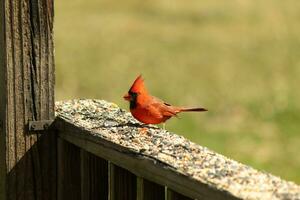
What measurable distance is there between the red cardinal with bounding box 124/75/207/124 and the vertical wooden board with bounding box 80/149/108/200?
278 millimetres

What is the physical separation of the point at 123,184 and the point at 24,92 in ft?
1.68

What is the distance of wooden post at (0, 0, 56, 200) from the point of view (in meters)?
2.93

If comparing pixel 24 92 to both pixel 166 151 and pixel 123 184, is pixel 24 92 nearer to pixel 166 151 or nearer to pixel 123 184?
pixel 123 184

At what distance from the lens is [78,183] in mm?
3031

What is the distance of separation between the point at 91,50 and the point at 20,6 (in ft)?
30.8

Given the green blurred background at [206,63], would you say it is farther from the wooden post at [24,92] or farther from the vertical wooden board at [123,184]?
the vertical wooden board at [123,184]

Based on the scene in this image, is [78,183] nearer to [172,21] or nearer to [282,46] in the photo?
[282,46]

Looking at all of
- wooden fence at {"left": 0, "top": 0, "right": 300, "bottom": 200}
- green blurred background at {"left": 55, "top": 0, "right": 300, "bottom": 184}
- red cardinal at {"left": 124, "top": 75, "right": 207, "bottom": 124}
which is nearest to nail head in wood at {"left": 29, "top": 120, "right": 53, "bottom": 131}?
wooden fence at {"left": 0, "top": 0, "right": 300, "bottom": 200}

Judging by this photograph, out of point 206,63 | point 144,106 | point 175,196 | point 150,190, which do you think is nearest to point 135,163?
point 150,190

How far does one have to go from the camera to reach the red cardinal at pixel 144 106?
315 cm

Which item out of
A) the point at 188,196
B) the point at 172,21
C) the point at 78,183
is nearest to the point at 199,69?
the point at 172,21

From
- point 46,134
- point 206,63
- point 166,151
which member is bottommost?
point 206,63

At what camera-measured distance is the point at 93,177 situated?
113 inches

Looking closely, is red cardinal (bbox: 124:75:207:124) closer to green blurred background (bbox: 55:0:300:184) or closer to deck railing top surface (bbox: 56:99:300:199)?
deck railing top surface (bbox: 56:99:300:199)
